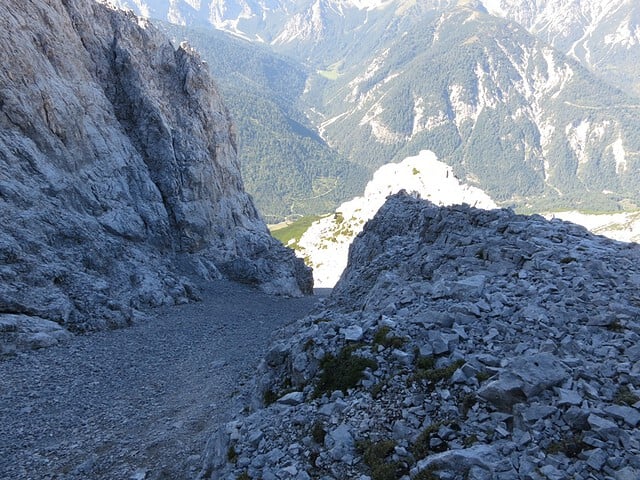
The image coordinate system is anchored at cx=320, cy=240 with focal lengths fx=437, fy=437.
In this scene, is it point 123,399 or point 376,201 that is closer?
point 123,399

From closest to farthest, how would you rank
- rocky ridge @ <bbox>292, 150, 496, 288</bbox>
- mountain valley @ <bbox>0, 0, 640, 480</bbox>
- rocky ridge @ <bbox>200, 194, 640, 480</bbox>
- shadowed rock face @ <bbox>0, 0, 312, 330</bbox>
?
rocky ridge @ <bbox>200, 194, 640, 480</bbox>, mountain valley @ <bbox>0, 0, 640, 480</bbox>, shadowed rock face @ <bbox>0, 0, 312, 330</bbox>, rocky ridge @ <bbox>292, 150, 496, 288</bbox>

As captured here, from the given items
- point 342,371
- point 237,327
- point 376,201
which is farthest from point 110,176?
point 376,201

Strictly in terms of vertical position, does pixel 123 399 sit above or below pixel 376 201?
below

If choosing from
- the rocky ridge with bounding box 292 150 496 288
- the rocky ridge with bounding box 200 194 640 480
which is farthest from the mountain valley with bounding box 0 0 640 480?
the rocky ridge with bounding box 292 150 496 288

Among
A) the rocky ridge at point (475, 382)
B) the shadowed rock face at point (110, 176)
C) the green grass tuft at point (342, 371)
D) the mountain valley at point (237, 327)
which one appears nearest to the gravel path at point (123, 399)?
the mountain valley at point (237, 327)

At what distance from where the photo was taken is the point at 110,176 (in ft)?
174

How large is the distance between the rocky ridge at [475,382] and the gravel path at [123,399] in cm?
403

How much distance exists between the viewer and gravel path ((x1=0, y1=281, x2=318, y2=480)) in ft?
59.2

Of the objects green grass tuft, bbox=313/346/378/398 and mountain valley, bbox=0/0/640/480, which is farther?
green grass tuft, bbox=313/346/378/398

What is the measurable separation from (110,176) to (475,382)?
51865 millimetres

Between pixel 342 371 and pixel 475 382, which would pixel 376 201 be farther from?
pixel 475 382

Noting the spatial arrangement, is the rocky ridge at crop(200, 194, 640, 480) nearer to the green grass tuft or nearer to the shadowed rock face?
the green grass tuft

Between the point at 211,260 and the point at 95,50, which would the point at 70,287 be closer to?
the point at 211,260

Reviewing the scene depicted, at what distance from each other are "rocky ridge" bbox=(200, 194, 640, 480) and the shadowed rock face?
2728 cm
